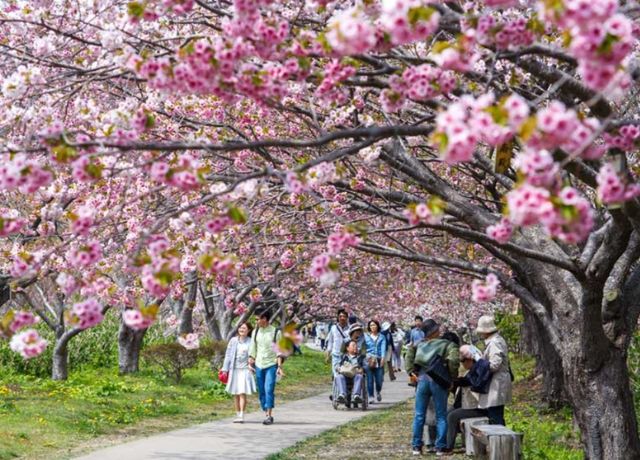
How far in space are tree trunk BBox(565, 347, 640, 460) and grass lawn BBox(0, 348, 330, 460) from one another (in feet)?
18.9

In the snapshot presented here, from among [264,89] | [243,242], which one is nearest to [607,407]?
[243,242]

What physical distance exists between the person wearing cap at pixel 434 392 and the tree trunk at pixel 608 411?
281 cm

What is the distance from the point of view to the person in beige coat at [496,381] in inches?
406

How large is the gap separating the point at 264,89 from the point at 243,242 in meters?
5.38

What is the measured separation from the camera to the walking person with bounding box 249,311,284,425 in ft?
47.1

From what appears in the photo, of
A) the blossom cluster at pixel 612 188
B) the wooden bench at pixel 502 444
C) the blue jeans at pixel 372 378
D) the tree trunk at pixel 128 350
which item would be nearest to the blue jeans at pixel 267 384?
the blue jeans at pixel 372 378

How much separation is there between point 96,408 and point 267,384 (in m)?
2.80

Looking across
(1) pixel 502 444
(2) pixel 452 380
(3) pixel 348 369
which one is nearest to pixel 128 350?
(3) pixel 348 369

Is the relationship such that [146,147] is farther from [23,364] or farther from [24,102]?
[23,364]

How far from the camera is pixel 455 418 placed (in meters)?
11.2

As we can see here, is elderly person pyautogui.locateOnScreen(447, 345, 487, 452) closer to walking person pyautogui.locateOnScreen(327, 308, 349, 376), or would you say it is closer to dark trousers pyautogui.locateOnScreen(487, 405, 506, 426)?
dark trousers pyautogui.locateOnScreen(487, 405, 506, 426)

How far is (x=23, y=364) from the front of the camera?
2072cm

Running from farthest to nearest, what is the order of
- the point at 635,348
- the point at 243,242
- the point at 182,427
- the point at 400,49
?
the point at 635,348, the point at 182,427, the point at 243,242, the point at 400,49

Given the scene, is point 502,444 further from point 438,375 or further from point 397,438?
point 397,438
